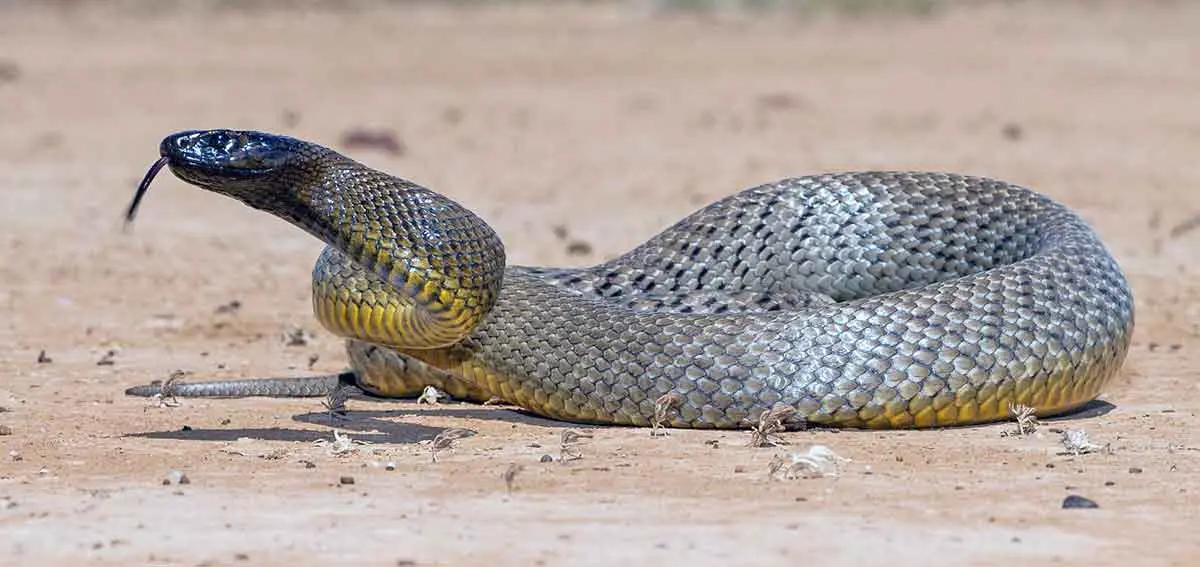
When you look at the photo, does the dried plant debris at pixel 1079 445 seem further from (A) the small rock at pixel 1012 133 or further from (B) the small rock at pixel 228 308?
(A) the small rock at pixel 1012 133

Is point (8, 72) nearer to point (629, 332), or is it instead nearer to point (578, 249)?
point (578, 249)

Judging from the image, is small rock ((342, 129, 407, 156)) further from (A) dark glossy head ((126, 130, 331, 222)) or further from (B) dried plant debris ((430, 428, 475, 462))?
(B) dried plant debris ((430, 428, 475, 462))

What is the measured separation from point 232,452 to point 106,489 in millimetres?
769

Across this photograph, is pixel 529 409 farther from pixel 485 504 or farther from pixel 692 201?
pixel 692 201

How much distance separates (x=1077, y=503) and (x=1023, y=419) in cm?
135

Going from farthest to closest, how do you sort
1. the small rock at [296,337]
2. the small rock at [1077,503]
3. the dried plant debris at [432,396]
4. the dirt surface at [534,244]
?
the small rock at [296,337] < the dried plant debris at [432,396] < the small rock at [1077,503] < the dirt surface at [534,244]

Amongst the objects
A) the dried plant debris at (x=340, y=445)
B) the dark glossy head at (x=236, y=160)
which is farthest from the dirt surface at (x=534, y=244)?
the dark glossy head at (x=236, y=160)

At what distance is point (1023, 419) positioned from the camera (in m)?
7.47

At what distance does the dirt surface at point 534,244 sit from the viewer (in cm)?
585

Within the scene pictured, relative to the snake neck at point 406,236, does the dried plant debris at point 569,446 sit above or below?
below

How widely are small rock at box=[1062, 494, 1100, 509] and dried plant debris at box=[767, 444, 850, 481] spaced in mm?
745

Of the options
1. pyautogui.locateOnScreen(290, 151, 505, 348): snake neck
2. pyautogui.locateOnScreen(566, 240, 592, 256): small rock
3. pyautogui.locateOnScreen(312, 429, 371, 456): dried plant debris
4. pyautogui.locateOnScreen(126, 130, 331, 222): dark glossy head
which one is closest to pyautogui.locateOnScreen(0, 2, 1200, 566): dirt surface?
pyautogui.locateOnScreen(566, 240, 592, 256): small rock

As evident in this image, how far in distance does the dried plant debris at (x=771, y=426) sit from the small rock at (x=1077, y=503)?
3.86 ft

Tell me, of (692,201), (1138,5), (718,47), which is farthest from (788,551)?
(1138,5)
